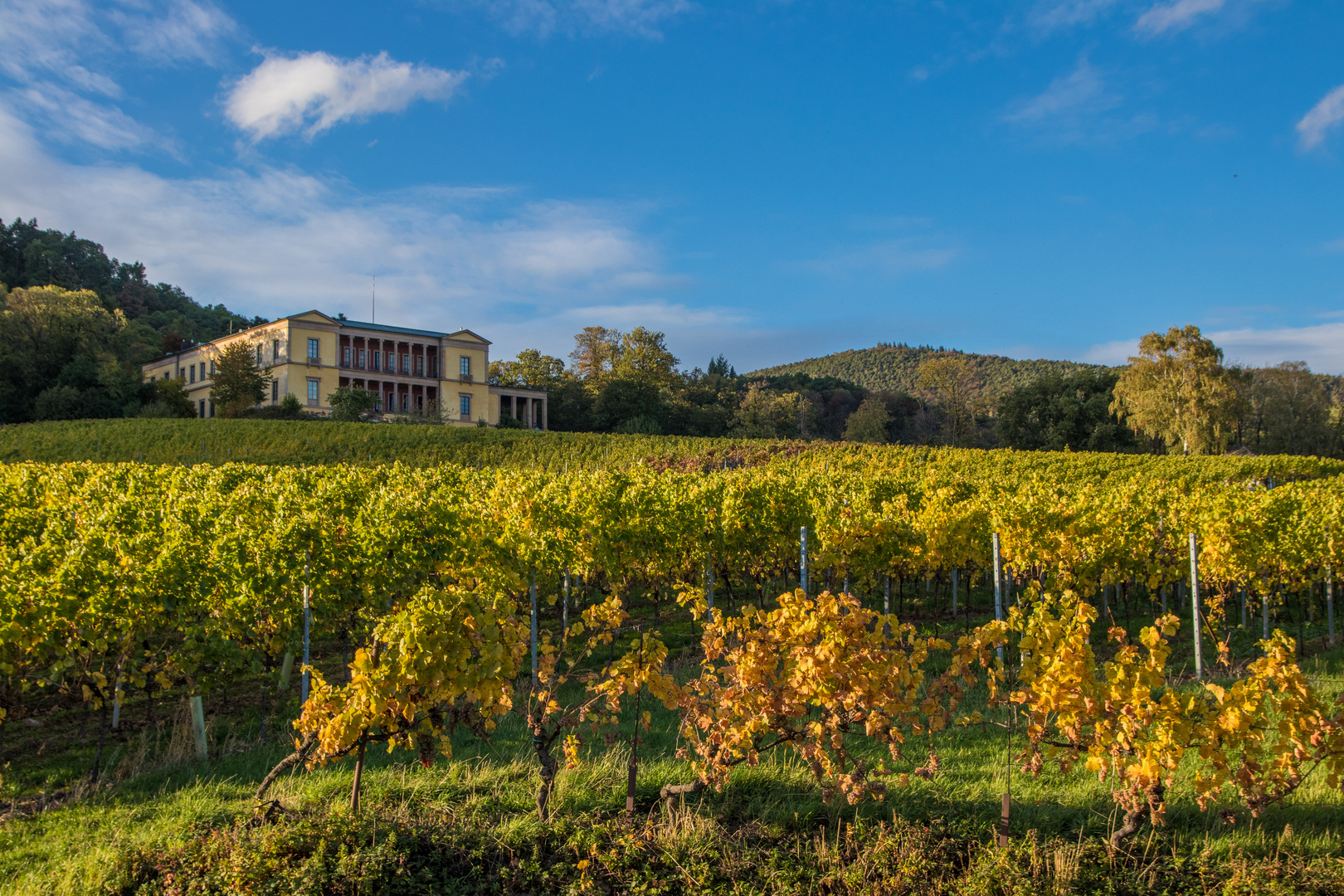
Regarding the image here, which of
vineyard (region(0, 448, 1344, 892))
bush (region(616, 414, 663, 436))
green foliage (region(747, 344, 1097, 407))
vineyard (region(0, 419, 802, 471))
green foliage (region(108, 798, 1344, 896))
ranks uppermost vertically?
green foliage (region(747, 344, 1097, 407))

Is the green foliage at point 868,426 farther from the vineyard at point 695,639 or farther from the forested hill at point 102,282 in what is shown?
the forested hill at point 102,282

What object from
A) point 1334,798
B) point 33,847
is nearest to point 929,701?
point 1334,798

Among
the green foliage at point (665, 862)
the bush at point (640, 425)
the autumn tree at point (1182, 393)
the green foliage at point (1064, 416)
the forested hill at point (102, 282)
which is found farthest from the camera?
the forested hill at point (102, 282)

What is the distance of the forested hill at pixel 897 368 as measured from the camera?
9569cm

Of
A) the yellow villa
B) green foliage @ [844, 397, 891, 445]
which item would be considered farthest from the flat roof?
green foliage @ [844, 397, 891, 445]

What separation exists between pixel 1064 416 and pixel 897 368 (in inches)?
2196

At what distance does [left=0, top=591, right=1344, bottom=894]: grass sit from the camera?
4.52 m

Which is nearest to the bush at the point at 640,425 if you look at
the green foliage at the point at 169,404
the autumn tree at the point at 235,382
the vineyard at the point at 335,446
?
the vineyard at the point at 335,446

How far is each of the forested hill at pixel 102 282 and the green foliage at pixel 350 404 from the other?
84.7 feet

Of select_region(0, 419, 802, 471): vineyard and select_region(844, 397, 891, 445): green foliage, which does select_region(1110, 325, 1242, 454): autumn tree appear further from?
select_region(0, 419, 802, 471): vineyard

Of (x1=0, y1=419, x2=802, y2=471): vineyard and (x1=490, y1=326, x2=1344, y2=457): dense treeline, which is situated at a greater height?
(x1=490, y1=326, x2=1344, y2=457): dense treeline

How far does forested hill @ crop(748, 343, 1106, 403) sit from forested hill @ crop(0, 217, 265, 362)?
2350 inches

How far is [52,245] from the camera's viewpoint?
7288cm

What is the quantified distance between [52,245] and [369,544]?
8764 centimetres
